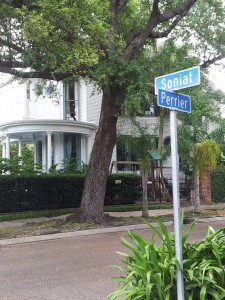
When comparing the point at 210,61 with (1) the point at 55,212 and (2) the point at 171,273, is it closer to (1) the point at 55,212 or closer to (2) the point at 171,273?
(1) the point at 55,212

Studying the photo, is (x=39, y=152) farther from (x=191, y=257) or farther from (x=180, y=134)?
(x=191, y=257)

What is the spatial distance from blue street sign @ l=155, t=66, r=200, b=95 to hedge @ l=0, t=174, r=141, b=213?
1215 cm

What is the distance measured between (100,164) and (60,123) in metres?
6.98

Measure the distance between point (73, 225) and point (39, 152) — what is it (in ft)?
40.0

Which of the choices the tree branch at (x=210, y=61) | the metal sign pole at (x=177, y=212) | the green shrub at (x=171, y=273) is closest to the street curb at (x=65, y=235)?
the green shrub at (x=171, y=273)

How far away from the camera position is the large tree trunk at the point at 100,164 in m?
13.2

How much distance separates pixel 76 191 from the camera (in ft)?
57.2

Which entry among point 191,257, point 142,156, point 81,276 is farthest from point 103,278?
point 142,156

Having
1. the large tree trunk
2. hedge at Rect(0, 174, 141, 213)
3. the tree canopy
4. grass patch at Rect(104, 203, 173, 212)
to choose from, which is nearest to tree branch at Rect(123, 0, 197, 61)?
the tree canopy

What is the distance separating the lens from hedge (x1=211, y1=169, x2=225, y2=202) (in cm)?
2098

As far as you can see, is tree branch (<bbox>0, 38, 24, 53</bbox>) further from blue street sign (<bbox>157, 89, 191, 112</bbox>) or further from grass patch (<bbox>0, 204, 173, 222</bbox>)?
blue street sign (<bbox>157, 89, 191, 112</bbox>)

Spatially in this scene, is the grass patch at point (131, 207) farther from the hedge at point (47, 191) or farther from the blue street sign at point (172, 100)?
the blue street sign at point (172, 100)

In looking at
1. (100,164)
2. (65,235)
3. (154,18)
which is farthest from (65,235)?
(154,18)

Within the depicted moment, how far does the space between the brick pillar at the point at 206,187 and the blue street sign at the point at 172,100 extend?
17.3 metres
